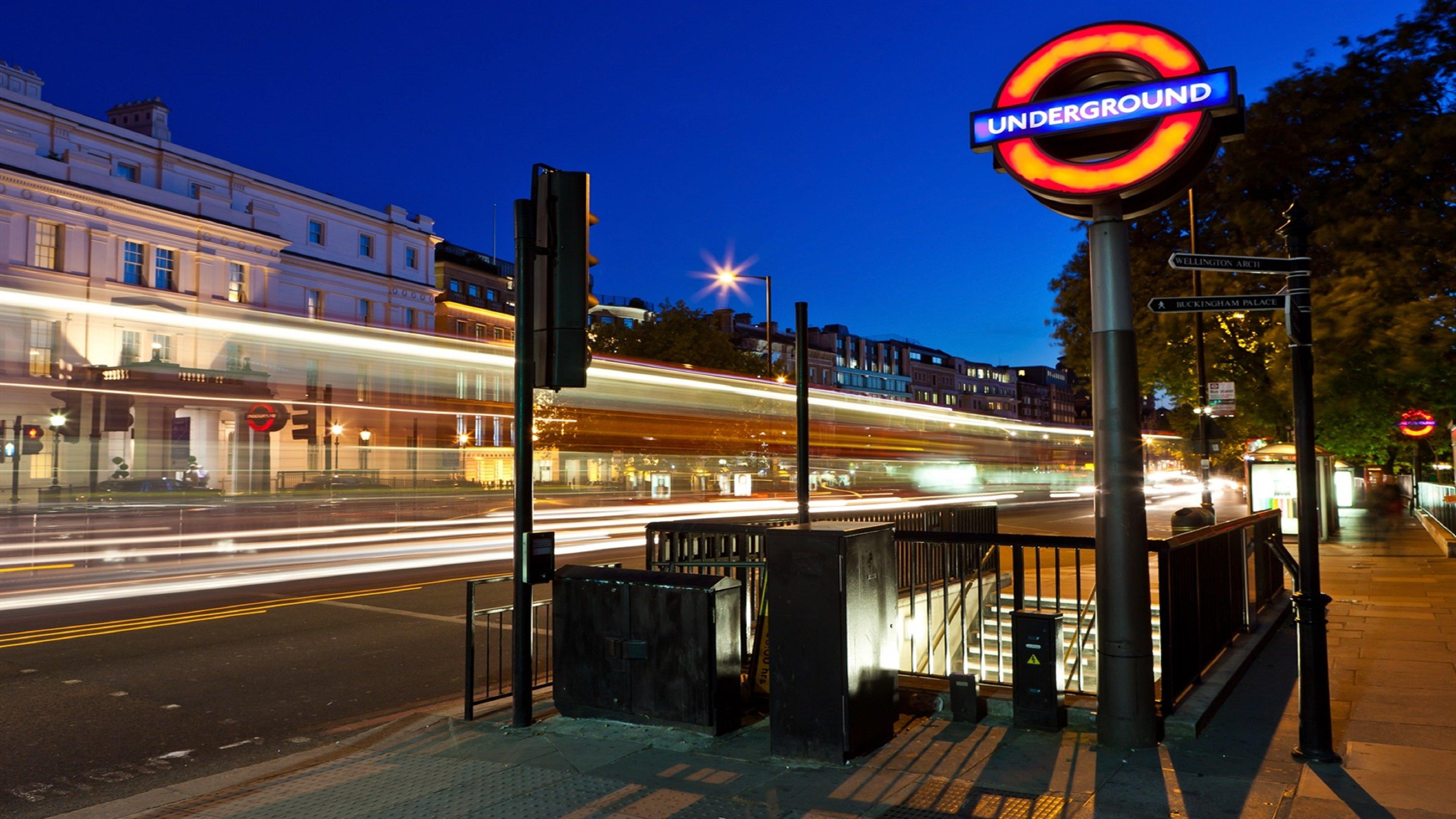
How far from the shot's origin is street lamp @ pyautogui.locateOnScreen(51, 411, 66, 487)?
28766mm

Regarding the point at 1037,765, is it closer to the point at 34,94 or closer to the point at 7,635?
the point at 7,635

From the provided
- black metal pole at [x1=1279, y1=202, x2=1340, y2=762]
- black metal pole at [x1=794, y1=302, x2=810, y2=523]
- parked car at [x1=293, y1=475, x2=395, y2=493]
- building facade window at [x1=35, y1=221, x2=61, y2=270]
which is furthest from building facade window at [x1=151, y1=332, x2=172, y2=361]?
black metal pole at [x1=1279, y1=202, x2=1340, y2=762]

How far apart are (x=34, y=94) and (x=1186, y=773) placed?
5929cm

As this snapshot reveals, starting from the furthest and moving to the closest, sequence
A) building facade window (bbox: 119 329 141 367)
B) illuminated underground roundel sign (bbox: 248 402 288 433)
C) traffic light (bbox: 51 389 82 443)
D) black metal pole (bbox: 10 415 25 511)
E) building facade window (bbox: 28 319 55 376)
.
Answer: building facade window (bbox: 119 329 141 367)
traffic light (bbox: 51 389 82 443)
black metal pole (bbox: 10 415 25 511)
illuminated underground roundel sign (bbox: 248 402 288 433)
building facade window (bbox: 28 319 55 376)

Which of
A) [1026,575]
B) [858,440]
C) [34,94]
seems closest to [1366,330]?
[1026,575]

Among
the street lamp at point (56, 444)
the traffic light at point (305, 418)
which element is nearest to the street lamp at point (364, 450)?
the traffic light at point (305, 418)

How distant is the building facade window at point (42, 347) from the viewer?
15133 mm

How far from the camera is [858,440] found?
96.5 ft

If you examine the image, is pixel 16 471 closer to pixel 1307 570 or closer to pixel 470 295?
pixel 1307 570

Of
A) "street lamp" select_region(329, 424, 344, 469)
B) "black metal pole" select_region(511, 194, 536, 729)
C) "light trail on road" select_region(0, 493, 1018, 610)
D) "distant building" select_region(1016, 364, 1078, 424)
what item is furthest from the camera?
"distant building" select_region(1016, 364, 1078, 424)

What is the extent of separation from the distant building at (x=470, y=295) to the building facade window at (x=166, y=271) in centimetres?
2188

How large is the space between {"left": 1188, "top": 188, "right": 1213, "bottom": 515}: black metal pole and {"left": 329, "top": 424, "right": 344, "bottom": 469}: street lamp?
1815 cm

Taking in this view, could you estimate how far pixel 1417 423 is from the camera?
22.7m

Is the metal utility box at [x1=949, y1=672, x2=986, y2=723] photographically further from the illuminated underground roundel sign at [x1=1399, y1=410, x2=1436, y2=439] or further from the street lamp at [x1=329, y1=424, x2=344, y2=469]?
the illuminated underground roundel sign at [x1=1399, y1=410, x2=1436, y2=439]
